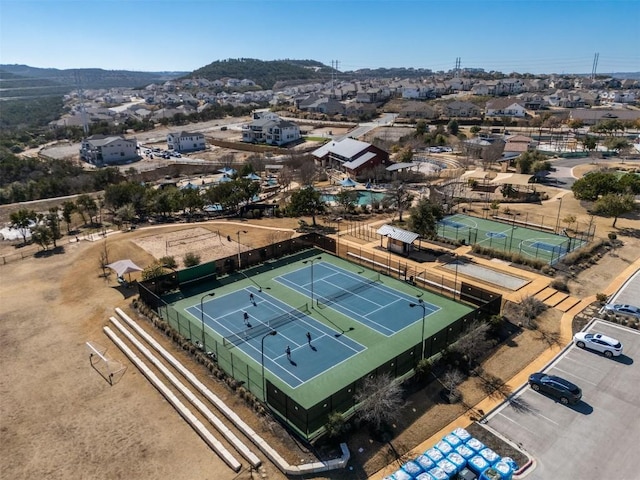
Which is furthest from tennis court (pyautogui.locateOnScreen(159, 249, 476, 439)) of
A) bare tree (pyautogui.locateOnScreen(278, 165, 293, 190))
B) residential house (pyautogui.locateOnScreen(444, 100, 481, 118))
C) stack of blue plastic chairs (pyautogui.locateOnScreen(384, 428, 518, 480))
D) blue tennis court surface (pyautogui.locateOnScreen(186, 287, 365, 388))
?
residential house (pyautogui.locateOnScreen(444, 100, 481, 118))

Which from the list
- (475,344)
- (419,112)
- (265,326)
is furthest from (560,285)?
(419,112)

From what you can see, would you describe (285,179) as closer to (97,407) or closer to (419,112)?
(97,407)

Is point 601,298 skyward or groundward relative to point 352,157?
groundward

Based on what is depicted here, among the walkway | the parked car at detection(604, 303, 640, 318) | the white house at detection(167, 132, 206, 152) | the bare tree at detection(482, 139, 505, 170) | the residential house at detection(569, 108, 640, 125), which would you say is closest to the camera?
the walkway

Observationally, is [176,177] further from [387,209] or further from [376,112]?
[376,112]

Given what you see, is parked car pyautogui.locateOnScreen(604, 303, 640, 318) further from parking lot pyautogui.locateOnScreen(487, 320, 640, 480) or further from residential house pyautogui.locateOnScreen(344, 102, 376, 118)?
residential house pyautogui.locateOnScreen(344, 102, 376, 118)

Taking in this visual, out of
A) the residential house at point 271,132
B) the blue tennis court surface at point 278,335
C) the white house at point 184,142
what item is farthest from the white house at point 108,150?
the blue tennis court surface at point 278,335

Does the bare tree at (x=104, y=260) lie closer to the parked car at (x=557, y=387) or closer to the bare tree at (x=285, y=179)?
the parked car at (x=557, y=387)
